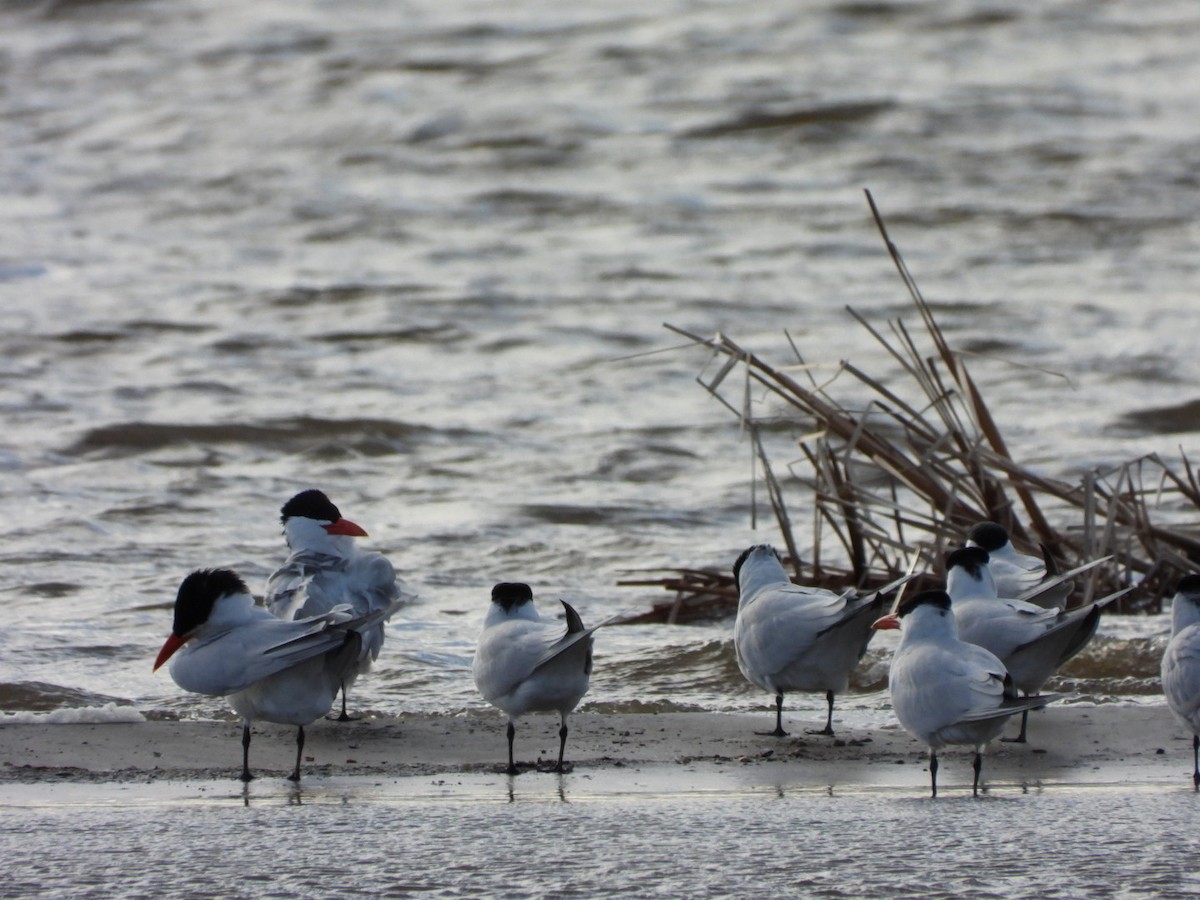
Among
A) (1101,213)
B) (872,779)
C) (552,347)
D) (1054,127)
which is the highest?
(1054,127)

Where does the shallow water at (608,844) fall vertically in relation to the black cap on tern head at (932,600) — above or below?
below

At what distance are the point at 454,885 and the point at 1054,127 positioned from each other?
582 inches

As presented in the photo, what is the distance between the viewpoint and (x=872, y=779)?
429 centimetres

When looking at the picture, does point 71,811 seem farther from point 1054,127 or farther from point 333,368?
point 1054,127

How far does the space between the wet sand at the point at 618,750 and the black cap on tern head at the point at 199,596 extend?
34cm

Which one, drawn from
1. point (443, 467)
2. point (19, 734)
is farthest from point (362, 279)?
point (19, 734)

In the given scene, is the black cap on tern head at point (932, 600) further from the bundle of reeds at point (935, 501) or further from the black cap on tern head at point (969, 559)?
the bundle of reeds at point (935, 501)

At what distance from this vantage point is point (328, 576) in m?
5.40

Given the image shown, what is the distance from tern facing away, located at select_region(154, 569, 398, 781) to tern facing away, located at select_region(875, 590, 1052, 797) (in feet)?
4.17

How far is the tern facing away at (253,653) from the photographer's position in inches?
172

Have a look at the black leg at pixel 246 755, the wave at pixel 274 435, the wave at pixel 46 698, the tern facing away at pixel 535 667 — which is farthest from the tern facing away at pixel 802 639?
the wave at pixel 274 435

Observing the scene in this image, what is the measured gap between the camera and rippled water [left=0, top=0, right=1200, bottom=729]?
7402mm

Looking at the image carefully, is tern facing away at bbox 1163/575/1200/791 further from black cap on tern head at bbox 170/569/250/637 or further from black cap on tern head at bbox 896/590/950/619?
black cap on tern head at bbox 170/569/250/637

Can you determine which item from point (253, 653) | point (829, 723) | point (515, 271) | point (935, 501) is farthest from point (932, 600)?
point (515, 271)
